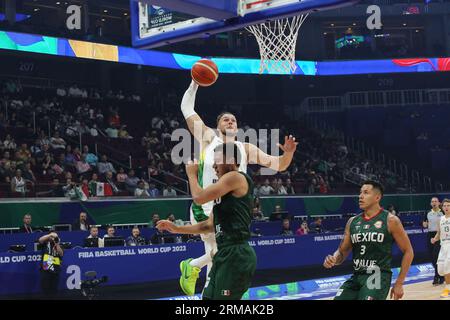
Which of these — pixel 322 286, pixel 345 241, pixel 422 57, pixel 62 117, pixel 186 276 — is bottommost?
pixel 322 286

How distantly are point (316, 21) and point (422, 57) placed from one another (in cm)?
583

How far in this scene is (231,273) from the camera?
17.7 ft

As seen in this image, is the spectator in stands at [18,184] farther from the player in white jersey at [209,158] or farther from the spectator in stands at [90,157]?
the player in white jersey at [209,158]

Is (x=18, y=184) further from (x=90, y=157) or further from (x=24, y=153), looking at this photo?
(x=90, y=157)

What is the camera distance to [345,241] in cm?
674

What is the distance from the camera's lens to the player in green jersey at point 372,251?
6.20 meters

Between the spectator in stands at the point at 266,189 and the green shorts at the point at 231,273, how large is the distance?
54.3 feet

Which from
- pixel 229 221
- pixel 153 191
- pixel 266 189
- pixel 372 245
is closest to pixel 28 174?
pixel 153 191

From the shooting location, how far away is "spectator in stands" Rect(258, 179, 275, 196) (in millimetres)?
22250

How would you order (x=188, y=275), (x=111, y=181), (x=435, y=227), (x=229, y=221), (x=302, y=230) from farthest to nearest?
(x=111, y=181) → (x=302, y=230) → (x=435, y=227) → (x=188, y=275) → (x=229, y=221)

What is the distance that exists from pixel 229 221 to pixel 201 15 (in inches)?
192

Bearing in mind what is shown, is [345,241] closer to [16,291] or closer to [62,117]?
[16,291]

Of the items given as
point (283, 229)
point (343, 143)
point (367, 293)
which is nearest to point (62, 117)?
point (283, 229)

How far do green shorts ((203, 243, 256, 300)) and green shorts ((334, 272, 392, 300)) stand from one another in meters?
1.09
